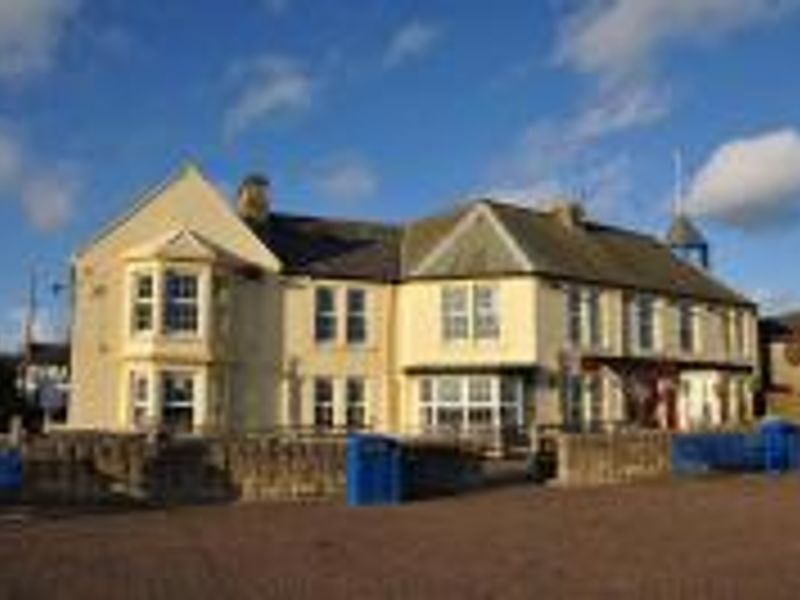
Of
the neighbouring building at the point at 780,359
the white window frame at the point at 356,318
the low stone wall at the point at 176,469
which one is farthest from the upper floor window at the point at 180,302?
the neighbouring building at the point at 780,359

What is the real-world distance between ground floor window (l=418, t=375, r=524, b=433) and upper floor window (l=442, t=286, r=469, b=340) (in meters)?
1.51

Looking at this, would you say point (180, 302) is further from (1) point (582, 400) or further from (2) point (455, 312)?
(1) point (582, 400)

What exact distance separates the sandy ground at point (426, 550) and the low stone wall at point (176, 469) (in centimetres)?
180

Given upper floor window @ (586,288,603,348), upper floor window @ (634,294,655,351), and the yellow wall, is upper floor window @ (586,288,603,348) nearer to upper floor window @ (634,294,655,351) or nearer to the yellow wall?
upper floor window @ (634,294,655,351)

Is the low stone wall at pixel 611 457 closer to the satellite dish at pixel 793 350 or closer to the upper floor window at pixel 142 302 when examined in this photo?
the upper floor window at pixel 142 302

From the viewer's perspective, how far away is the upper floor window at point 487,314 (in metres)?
42.0

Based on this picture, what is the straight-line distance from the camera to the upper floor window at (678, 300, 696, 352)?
47375mm

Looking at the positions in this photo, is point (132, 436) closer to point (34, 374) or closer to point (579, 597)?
point (579, 597)

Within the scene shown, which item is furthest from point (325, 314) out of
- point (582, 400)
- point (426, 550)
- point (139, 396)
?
point (426, 550)

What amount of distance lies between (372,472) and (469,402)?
14910 millimetres

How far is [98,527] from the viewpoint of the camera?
21.4m

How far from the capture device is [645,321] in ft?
151

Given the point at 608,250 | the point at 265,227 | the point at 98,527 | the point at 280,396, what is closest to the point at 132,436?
the point at 98,527

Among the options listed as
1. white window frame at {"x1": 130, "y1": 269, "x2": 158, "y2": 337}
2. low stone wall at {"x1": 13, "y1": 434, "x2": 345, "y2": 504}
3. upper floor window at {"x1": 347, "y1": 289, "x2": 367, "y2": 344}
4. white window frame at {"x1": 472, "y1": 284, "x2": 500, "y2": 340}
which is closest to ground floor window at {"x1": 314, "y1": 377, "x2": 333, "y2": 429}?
upper floor window at {"x1": 347, "y1": 289, "x2": 367, "y2": 344}
